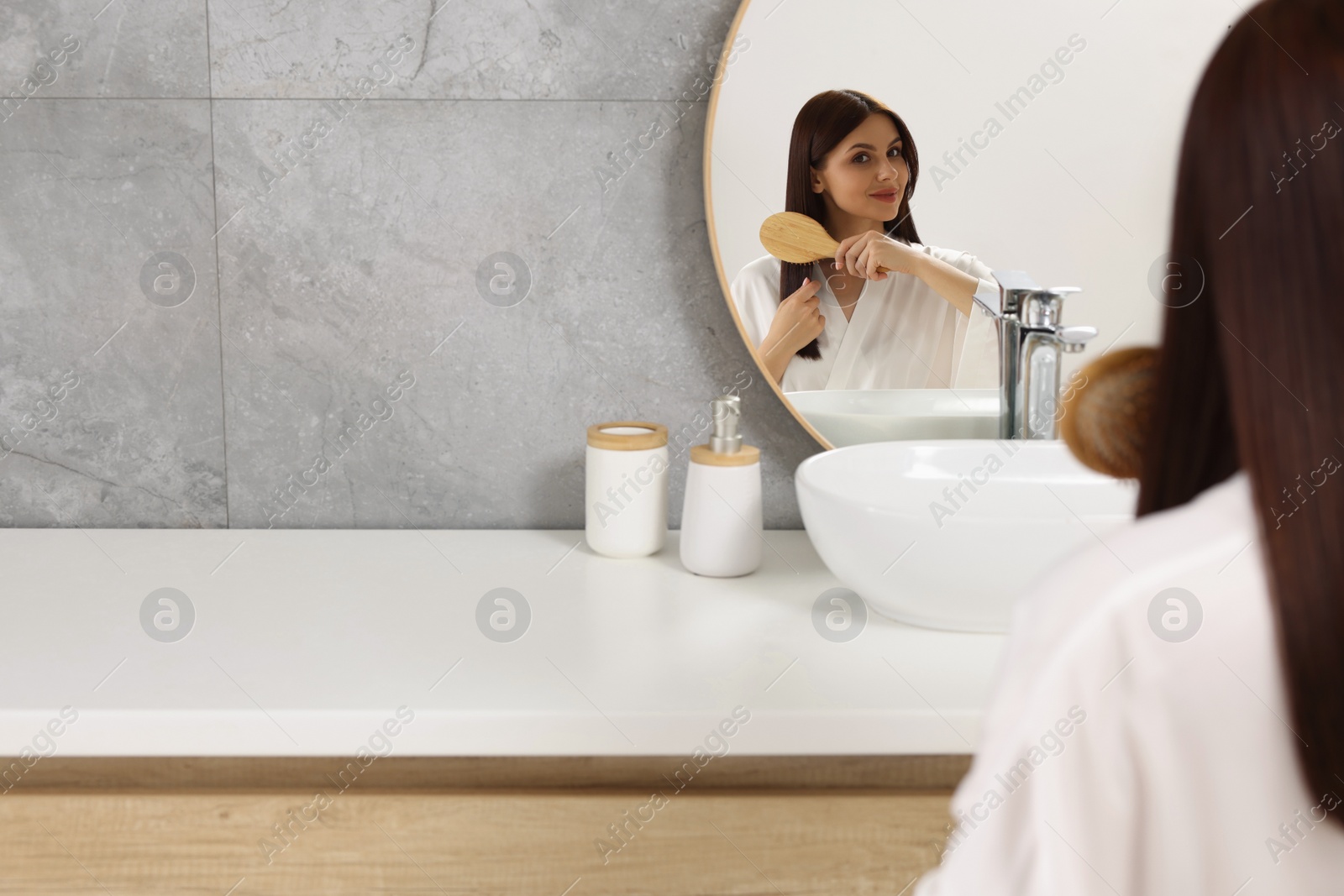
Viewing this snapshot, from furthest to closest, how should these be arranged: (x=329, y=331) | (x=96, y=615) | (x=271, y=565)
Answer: (x=329, y=331) → (x=271, y=565) → (x=96, y=615)

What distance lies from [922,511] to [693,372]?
450mm

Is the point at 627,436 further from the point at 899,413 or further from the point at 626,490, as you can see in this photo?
the point at 899,413

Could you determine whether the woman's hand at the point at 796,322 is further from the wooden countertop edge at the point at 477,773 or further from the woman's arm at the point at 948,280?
the wooden countertop edge at the point at 477,773

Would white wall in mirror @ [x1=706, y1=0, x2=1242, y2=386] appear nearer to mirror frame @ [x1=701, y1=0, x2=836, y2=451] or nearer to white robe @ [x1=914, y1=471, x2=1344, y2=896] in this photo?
mirror frame @ [x1=701, y1=0, x2=836, y2=451]

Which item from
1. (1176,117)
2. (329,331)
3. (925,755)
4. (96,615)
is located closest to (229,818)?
(96,615)

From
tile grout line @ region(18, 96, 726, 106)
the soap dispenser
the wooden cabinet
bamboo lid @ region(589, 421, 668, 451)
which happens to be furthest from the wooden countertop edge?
tile grout line @ region(18, 96, 726, 106)

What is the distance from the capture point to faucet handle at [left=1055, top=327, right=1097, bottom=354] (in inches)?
43.2

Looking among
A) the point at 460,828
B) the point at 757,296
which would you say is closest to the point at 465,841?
the point at 460,828

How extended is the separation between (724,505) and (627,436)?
140 mm

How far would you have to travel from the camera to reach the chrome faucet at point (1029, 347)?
1.11m

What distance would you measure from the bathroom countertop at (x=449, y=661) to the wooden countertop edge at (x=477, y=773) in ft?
0.04

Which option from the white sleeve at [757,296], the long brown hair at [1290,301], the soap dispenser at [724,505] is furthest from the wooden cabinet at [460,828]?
the white sleeve at [757,296]

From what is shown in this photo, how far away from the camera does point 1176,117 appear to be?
110 cm

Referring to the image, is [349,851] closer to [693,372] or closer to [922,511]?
[922,511]
